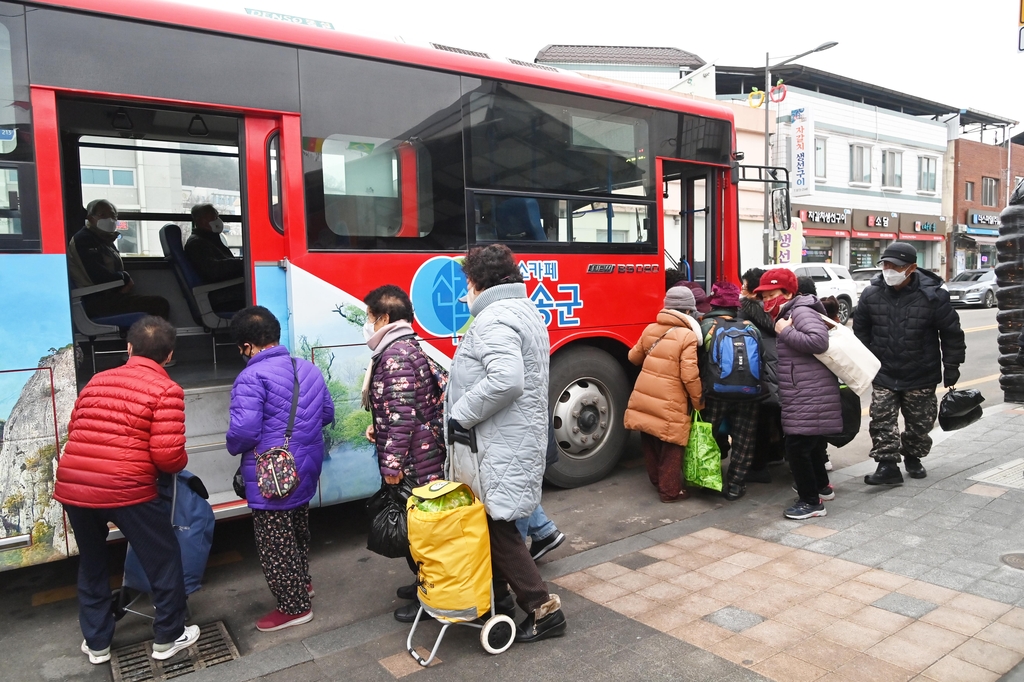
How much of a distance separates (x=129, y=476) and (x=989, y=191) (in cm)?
4833

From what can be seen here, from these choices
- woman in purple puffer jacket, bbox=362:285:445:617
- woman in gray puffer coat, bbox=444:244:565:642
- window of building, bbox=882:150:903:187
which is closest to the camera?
woman in gray puffer coat, bbox=444:244:565:642

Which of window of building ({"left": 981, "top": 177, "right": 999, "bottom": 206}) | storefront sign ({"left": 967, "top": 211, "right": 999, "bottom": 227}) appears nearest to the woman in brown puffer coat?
storefront sign ({"left": 967, "top": 211, "right": 999, "bottom": 227})

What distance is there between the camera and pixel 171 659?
345cm

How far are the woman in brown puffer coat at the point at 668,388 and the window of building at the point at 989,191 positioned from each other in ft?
143

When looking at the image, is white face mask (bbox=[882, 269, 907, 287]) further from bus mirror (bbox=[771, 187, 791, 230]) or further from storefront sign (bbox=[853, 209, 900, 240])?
storefront sign (bbox=[853, 209, 900, 240])

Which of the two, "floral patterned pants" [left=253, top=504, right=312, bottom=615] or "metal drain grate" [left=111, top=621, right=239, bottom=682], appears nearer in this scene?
"metal drain grate" [left=111, top=621, right=239, bottom=682]

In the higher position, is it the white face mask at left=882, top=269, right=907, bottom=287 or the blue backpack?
the white face mask at left=882, top=269, right=907, bottom=287

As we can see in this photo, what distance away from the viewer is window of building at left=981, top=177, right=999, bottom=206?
132 feet

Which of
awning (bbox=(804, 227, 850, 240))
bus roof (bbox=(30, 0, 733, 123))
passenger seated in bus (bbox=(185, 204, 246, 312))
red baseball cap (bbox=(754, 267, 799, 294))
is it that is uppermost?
awning (bbox=(804, 227, 850, 240))

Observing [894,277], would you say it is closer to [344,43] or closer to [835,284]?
[344,43]

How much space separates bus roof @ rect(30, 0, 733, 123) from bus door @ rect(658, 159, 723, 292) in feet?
2.62

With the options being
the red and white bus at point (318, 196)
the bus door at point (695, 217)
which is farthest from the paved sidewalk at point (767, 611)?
the bus door at point (695, 217)

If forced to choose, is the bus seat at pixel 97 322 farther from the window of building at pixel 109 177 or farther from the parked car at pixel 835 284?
the parked car at pixel 835 284

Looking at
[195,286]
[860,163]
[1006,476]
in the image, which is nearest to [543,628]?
[195,286]
